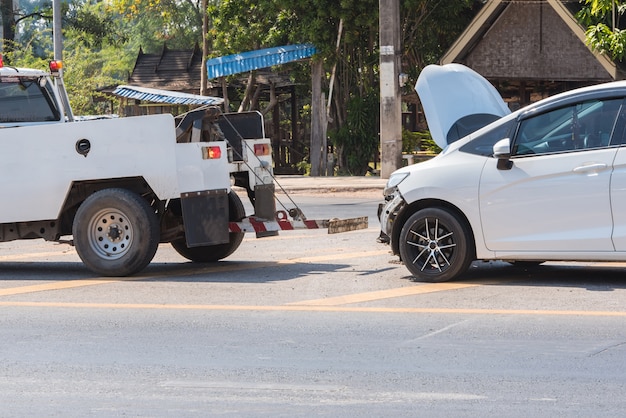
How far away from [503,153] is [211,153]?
2798mm

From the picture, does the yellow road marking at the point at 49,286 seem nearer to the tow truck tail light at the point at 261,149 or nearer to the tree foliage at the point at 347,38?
the tow truck tail light at the point at 261,149

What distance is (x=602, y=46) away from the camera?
2256cm

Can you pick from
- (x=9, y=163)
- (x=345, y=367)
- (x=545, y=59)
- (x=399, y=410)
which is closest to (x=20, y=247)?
(x=9, y=163)

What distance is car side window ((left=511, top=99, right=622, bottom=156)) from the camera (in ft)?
31.7

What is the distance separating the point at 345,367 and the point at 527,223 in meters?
3.28

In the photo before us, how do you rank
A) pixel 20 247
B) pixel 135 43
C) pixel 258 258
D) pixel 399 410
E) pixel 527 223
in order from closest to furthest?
pixel 399 410 < pixel 527 223 < pixel 258 258 < pixel 20 247 < pixel 135 43

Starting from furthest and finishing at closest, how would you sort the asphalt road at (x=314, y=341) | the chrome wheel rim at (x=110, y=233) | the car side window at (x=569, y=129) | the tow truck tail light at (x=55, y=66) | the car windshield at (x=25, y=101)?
the tow truck tail light at (x=55, y=66), the car windshield at (x=25, y=101), the chrome wheel rim at (x=110, y=233), the car side window at (x=569, y=129), the asphalt road at (x=314, y=341)

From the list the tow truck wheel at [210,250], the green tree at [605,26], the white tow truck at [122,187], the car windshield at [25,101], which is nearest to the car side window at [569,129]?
the white tow truck at [122,187]

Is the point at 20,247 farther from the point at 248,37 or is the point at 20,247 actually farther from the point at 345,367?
the point at 248,37

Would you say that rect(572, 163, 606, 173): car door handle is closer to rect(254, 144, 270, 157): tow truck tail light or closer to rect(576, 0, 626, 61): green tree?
rect(254, 144, 270, 157): tow truck tail light

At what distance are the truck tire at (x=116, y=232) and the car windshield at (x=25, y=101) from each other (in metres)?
2.06

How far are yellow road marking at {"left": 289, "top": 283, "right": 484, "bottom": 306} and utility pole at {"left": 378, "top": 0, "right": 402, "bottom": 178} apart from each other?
531 inches

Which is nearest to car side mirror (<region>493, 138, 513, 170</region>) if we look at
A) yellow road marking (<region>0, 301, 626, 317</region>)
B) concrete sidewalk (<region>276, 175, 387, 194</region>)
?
yellow road marking (<region>0, 301, 626, 317</region>)

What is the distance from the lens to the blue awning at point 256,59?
89.8 ft
